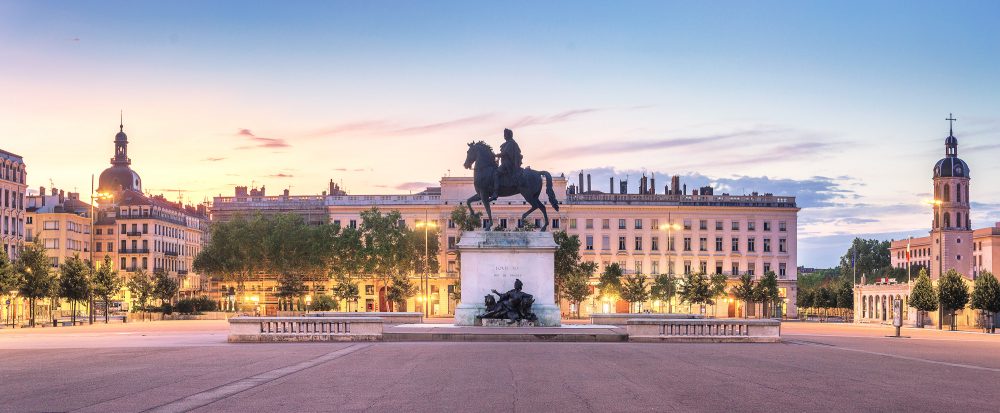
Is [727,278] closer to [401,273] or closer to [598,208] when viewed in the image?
[598,208]

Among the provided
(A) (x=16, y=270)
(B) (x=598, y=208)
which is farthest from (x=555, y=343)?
(B) (x=598, y=208)

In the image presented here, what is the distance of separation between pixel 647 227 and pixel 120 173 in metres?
98.0

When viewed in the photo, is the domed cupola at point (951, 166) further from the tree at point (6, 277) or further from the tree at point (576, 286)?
the tree at point (6, 277)

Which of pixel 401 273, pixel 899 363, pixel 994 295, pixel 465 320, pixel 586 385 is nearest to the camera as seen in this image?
pixel 586 385

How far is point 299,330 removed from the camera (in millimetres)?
37938

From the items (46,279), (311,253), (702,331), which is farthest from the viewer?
(311,253)

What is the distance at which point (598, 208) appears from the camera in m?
136

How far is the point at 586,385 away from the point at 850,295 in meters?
121

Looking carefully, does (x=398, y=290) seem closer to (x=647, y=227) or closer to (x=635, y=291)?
(x=635, y=291)

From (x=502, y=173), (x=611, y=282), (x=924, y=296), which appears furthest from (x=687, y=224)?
(x=502, y=173)

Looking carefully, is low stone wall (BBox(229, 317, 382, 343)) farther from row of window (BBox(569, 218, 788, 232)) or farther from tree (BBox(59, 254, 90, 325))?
row of window (BBox(569, 218, 788, 232))

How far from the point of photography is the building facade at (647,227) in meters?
135

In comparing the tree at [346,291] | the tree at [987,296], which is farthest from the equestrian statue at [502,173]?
the tree at [346,291]

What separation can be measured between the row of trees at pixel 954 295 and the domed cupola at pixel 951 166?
54.0 metres
